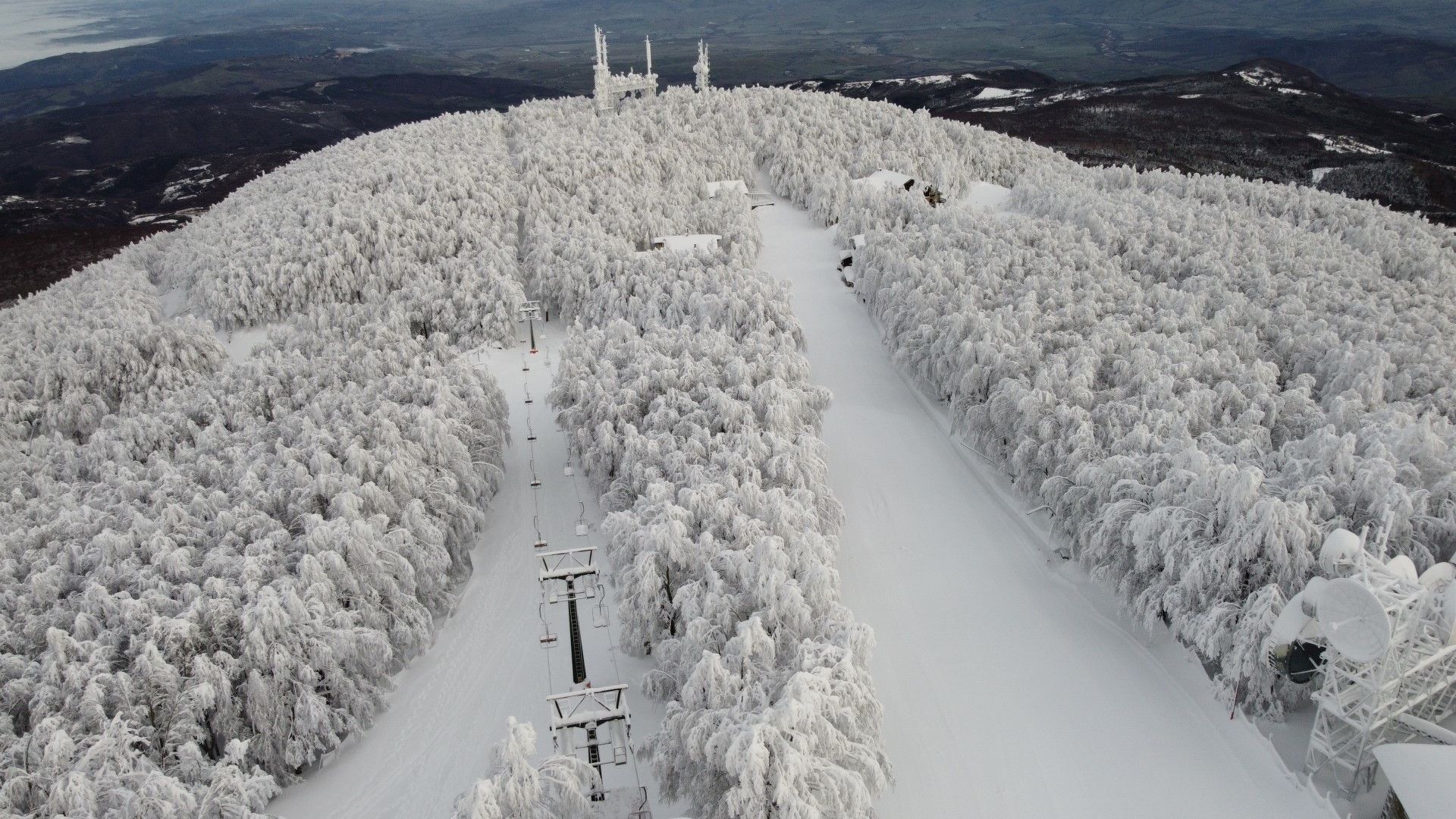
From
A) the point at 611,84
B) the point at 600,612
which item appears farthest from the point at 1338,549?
the point at 611,84

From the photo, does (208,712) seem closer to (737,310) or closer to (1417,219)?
(737,310)

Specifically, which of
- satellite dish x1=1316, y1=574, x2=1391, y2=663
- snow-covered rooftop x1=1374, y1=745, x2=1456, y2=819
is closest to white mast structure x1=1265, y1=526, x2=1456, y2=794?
satellite dish x1=1316, y1=574, x2=1391, y2=663

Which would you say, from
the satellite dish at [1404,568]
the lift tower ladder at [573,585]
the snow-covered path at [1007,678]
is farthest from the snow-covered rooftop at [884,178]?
the satellite dish at [1404,568]

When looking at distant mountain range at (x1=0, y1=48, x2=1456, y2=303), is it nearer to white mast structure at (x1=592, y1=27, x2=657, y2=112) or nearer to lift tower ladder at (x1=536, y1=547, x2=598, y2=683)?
white mast structure at (x1=592, y1=27, x2=657, y2=112)

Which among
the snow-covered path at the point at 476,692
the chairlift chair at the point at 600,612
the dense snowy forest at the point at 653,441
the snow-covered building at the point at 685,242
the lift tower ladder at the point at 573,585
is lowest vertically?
the snow-covered path at the point at 476,692

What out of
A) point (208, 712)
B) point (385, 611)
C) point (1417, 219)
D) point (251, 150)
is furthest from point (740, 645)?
point (251, 150)

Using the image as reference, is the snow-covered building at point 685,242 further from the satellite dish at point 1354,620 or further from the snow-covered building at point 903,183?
the satellite dish at point 1354,620

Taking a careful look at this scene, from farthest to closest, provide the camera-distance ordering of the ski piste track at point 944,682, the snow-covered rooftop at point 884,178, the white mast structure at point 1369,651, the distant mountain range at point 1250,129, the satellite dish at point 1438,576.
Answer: the distant mountain range at point 1250,129, the snow-covered rooftop at point 884,178, the ski piste track at point 944,682, the satellite dish at point 1438,576, the white mast structure at point 1369,651
